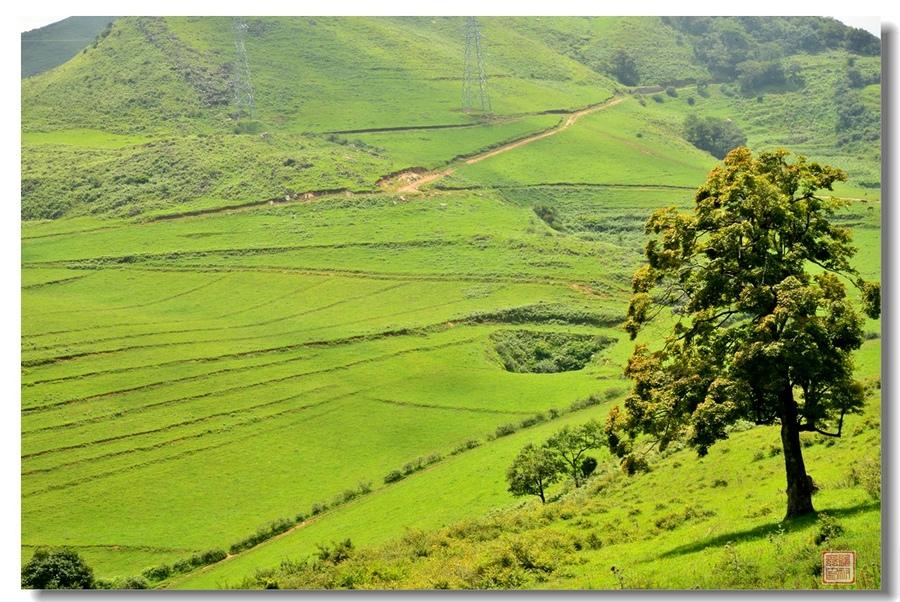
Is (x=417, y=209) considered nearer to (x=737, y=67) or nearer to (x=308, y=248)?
(x=308, y=248)

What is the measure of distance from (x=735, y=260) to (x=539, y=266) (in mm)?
35252

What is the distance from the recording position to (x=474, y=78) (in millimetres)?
72688

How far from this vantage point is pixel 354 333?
141 feet

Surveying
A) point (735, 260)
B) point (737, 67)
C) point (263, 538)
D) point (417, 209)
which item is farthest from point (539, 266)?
point (737, 67)

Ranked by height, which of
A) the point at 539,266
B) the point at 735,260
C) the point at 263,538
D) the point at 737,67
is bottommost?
the point at 263,538

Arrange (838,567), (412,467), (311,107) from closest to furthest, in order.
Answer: (838,567) < (412,467) < (311,107)

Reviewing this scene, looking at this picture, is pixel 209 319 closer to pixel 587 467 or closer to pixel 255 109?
pixel 587 467

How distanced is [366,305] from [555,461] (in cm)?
2128

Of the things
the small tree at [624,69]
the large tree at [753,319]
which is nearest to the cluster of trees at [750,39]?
the small tree at [624,69]

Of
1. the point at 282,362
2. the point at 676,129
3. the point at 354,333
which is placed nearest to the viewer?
the point at 282,362

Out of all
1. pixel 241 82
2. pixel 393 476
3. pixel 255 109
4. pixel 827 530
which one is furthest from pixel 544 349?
pixel 241 82

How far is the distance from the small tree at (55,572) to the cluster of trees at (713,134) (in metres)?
61.4

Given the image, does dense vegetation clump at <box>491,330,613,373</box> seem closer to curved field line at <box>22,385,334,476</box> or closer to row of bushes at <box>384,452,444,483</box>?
curved field line at <box>22,385,334,476</box>

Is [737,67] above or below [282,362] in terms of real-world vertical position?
above
